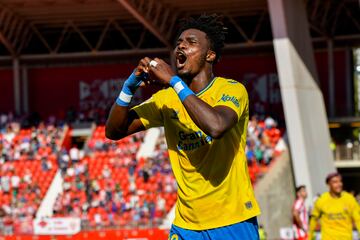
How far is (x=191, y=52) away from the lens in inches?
217

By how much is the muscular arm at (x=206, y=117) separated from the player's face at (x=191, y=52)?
0.39 m

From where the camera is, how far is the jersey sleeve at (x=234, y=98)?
213 inches

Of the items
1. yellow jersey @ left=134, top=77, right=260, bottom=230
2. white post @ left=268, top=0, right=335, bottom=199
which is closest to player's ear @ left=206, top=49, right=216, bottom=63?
yellow jersey @ left=134, top=77, right=260, bottom=230

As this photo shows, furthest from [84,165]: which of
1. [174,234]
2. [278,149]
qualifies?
[174,234]

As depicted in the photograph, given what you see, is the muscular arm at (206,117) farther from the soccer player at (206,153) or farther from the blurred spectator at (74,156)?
the blurred spectator at (74,156)

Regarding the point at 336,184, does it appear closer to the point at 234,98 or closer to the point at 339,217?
the point at 339,217

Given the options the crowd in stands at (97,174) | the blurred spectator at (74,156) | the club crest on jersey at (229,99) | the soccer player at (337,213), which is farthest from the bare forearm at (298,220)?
the blurred spectator at (74,156)

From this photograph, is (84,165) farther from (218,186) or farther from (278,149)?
(218,186)

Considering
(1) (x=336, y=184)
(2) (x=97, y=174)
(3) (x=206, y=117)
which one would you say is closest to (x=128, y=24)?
(2) (x=97, y=174)

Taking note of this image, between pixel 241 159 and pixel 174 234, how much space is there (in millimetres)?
625

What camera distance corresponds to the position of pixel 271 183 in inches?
1077

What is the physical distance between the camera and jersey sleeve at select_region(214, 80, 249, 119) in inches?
213

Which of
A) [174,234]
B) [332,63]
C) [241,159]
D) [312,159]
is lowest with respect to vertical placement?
[174,234]

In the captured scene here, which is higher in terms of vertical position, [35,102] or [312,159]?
[35,102]
